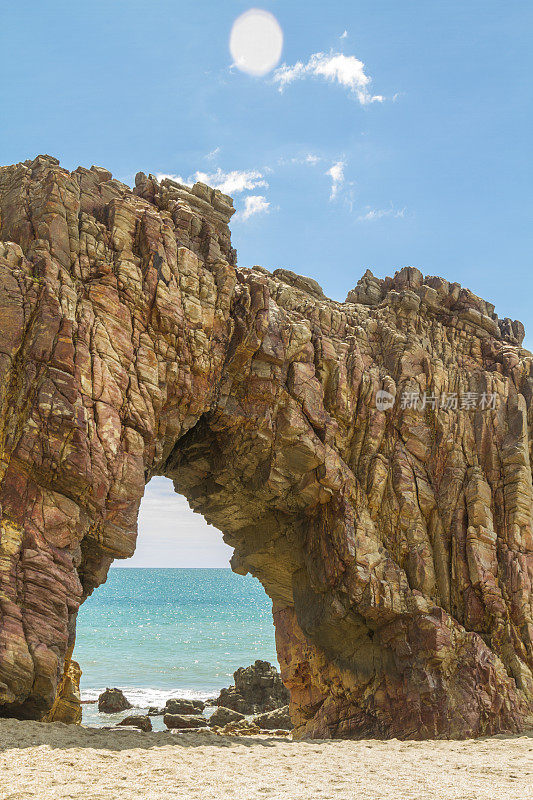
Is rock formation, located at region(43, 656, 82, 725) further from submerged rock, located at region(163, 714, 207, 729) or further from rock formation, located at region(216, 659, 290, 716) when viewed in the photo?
rock formation, located at region(216, 659, 290, 716)

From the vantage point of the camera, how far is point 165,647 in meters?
89.8

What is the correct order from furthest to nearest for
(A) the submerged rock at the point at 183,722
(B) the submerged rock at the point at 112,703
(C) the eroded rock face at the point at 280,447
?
(B) the submerged rock at the point at 112,703 → (A) the submerged rock at the point at 183,722 → (C) the eroded rock face at the point at 280,447

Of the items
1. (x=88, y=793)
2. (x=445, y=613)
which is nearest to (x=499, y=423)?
(x=445, y=613)

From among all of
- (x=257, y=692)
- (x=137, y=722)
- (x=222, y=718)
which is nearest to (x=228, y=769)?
(x=137, y=722)

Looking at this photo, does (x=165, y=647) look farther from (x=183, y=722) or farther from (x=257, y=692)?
(x=183, y=722)

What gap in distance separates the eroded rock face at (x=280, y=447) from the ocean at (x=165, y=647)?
65.4ft

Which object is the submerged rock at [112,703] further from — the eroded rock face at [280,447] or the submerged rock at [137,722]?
the eroded rock face at [280,447]

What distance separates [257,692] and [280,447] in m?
26.7

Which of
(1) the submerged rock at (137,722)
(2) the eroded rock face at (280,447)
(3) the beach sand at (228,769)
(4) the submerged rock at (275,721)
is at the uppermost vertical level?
(2) the eroded rock face at (280,447)

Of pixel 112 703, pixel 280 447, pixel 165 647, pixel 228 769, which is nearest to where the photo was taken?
pixel 228 769

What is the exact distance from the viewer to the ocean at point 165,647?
56.8 m

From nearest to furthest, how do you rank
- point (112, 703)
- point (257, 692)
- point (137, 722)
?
point (137, 722), point (112, 703), point (257, 692)

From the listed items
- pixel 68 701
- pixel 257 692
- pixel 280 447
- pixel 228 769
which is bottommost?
pixel 257 692

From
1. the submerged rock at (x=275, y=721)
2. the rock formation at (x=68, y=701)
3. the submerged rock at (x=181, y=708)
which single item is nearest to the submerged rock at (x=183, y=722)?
the submerged rock at (x=275, y=721)
